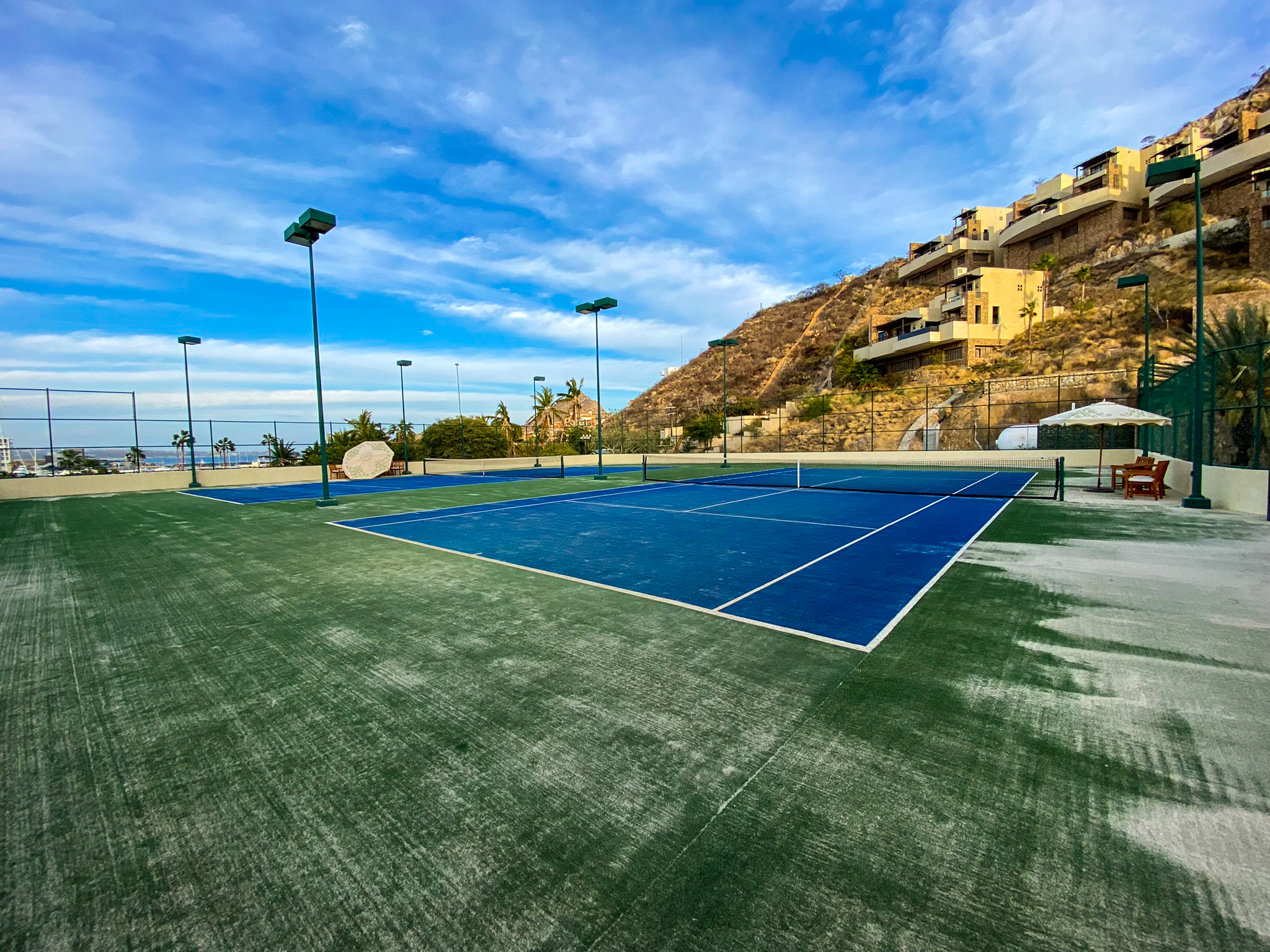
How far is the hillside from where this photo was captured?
43.4 meters

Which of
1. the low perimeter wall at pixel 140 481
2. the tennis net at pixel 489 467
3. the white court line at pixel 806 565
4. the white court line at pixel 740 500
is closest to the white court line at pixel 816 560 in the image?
the white court line at pixel 806 565

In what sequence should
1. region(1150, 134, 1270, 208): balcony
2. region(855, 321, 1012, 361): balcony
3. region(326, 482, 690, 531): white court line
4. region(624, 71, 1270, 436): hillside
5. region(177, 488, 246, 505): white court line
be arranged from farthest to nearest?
region(855, 321, 1012, 361): balcony
region(1150, 134, 1270, 208): balcony
region(624, 71, 1270, 436): hillside
region(177, 488, 246, 505): white court line
region(326, 482, 690, 531): white court line

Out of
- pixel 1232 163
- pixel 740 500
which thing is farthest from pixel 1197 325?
pixel 1232 163

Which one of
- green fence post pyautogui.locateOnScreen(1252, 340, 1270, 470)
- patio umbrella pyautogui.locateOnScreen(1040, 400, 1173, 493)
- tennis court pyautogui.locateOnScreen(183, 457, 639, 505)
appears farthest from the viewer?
tennis court pyautogui.locateOnScreen(183, 457, 639, 505)

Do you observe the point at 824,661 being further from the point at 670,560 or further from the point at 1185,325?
the point at 1185,325

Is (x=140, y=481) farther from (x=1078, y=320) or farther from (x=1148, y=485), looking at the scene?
(x=1078, y=320)

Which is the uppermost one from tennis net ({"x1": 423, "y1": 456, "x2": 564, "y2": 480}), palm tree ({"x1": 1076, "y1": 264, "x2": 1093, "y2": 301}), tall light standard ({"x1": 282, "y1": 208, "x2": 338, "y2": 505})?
palm tree ({"x1": 1076, "y1": 264, "x2": 1093, "y2": 301})

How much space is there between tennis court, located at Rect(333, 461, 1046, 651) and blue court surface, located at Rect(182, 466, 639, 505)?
8457mm

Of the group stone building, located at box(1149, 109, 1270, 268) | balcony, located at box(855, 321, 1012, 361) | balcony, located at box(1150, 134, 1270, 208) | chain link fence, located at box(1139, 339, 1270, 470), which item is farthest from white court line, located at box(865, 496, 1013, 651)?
balcony, located at box(1150, 134, 1270, 208)

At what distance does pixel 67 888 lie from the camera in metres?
2.14

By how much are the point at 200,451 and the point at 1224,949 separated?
3277cm

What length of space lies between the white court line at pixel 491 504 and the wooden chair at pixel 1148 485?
40.3 ft

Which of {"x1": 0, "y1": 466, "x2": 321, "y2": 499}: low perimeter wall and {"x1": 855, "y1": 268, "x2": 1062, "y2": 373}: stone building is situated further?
{"x1": 855, "y1": 268, "x2": 1062, "y2": 373}: stone building

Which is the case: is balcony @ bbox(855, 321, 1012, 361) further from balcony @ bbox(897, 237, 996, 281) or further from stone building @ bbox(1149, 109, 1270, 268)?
stone building @ bbox(1149, 109, 1270, 268)
